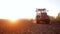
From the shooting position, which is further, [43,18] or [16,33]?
[43,18]

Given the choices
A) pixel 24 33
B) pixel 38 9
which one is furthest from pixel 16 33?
pixel 38 9

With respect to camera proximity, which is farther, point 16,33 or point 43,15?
point 43,15

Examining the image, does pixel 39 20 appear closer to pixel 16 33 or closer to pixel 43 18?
pixel 43 18

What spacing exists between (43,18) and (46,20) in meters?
0.53

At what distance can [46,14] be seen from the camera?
20.0m

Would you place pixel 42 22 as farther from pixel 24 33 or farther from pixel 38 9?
pixel 24 33

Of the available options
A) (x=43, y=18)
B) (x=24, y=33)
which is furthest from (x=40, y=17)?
(x=24, y=33)

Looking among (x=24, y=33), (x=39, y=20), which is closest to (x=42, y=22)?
(x=39, y=20)

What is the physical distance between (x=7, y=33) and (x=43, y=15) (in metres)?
10.7

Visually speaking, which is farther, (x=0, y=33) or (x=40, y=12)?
(x=40, y=12)

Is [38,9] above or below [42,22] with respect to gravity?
above

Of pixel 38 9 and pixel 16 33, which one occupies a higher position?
pixel 38 9

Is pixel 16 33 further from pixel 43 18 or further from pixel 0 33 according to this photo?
pixel 43 18

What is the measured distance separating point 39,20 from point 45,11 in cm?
145
